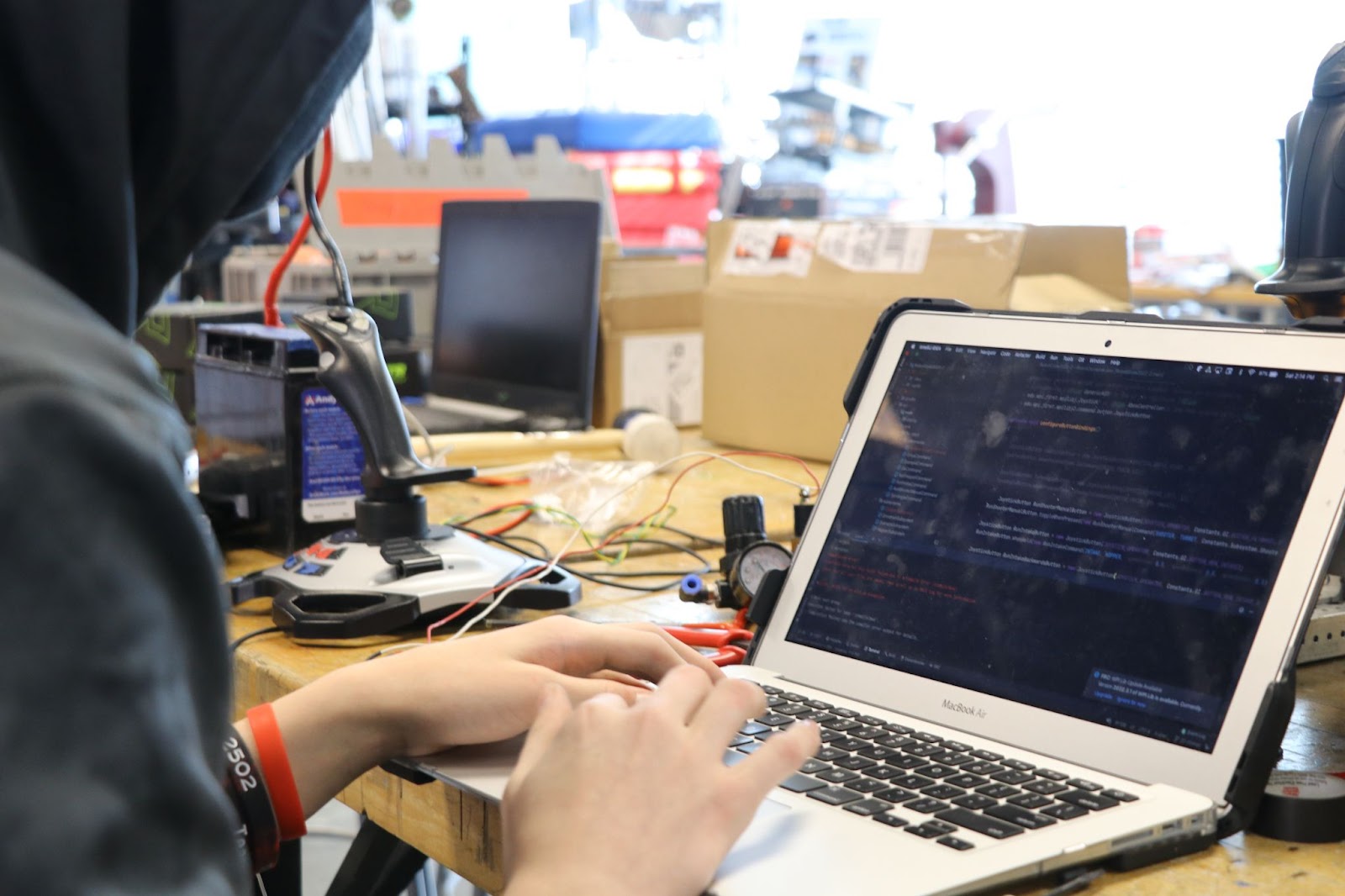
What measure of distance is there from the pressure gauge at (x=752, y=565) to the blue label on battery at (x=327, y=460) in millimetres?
444

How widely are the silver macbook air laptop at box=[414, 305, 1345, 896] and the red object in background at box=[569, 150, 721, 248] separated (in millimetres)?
4436

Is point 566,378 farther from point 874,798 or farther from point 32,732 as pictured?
point 32,732

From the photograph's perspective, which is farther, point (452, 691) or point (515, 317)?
point (515, 317)

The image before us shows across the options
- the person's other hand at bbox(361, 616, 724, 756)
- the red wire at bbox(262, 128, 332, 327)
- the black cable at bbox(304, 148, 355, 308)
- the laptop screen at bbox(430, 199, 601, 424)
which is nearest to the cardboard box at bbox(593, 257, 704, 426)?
the laptop screen at bbox(430, 199, 601, 424)

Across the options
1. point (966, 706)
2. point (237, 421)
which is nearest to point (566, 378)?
point (237, 421)

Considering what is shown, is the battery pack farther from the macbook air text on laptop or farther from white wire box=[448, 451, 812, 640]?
the macbook air text on laptop

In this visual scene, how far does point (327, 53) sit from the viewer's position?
484 mm

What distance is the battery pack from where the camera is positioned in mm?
1324

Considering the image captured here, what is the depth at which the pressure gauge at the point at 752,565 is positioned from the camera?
109 centimetres

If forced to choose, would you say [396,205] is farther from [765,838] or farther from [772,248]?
[765,838]

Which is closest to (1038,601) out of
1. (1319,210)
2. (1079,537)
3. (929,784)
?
(1079,537)

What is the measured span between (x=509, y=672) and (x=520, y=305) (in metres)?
1.49

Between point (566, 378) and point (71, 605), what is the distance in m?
1.90

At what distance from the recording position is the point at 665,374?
2328mm
